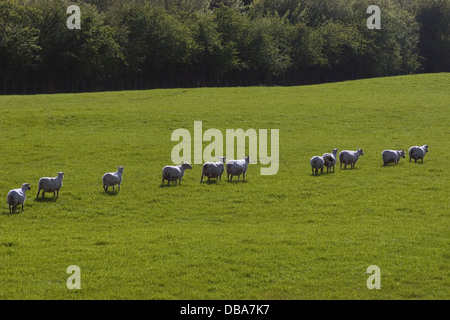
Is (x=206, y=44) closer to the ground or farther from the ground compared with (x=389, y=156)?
farther from the ground

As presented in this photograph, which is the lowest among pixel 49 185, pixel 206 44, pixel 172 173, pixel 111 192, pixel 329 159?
pixel 111 192

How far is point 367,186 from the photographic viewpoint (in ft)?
99.5

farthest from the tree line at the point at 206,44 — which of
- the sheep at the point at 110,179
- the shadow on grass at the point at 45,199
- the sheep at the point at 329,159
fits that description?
the sheep at the point at 329,159

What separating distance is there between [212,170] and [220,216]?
587 cm

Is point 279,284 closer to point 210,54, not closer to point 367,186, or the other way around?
point 367,186

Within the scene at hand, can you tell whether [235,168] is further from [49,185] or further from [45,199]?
[45,199]

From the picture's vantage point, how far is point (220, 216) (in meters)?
25.2

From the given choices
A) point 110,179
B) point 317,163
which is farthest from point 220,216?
point 317,163

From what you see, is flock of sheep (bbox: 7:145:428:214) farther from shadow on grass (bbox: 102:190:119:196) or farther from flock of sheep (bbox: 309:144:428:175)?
shadow on grass (bbox: 102:190:119:196)

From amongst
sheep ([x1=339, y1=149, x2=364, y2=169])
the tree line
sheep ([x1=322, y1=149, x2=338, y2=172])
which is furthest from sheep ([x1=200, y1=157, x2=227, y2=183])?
the tree line

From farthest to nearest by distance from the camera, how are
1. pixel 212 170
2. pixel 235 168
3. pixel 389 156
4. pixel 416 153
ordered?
pixel 416 153
pixel 389 156
pixel 235 168
pixel 212 170

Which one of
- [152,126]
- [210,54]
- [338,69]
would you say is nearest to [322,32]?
[338,69]

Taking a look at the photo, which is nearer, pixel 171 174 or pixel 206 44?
pixel 171 174

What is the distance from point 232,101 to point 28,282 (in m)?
46.2
